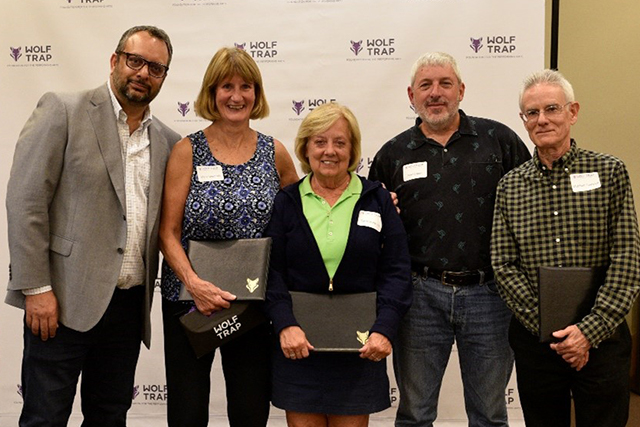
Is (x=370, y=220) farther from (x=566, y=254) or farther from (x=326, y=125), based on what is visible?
(x=566, y=254)

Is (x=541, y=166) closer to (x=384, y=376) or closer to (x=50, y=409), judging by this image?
(x=384, y=376)

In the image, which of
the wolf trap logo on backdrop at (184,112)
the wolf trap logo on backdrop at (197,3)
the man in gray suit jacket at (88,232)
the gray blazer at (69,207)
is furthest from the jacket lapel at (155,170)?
the wolf trap logo on backdrop at (197,3)

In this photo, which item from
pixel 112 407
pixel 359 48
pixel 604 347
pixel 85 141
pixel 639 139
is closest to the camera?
pixel 604 347

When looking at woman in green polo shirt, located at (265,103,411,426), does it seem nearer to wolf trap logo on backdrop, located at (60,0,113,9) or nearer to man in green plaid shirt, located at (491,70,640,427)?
man in green plaid shirt, located at (491,70,640,427)

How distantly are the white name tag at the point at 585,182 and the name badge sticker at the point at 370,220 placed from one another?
0.68 meters

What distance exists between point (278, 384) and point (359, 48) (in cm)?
209

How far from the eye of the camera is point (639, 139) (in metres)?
4.17

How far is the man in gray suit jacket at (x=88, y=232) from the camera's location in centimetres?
217

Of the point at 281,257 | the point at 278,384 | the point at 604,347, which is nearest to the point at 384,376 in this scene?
the point at 278,384

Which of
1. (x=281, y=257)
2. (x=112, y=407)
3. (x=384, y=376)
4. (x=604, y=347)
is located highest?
(x=281, y=257)

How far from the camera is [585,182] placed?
212cm

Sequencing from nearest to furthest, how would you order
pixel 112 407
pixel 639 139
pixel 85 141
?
pixel 85 141, pixel 112 407, pixel 639 139

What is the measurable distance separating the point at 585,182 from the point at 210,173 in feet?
4.38

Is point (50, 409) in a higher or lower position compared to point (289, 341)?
lower
